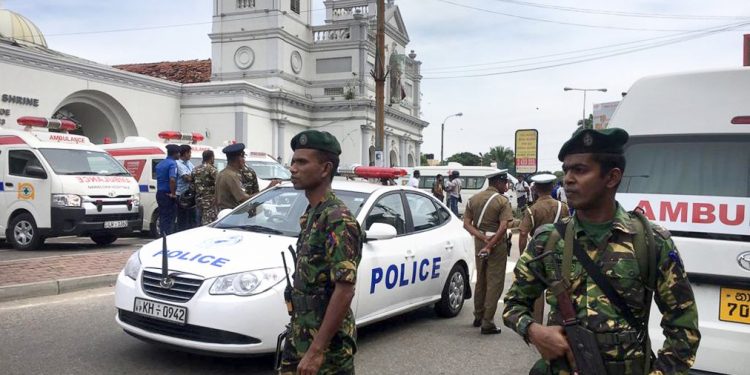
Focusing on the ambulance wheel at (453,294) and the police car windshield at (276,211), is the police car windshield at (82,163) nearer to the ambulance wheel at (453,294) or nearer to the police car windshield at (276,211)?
the police car windshield at (276,211)

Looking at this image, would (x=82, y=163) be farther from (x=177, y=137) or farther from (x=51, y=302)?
(x=51, y=302)

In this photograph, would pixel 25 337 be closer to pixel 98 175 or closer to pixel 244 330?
pixel 244 330

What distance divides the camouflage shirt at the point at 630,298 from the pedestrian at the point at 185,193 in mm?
8420

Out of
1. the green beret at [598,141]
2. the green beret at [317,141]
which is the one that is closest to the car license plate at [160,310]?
the green beret at [317,141]

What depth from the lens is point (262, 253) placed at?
4.81 m

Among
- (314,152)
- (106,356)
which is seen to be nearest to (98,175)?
(106,356)

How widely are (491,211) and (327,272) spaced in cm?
416

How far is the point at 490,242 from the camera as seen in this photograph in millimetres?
6398

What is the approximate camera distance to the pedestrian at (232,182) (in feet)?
26.3

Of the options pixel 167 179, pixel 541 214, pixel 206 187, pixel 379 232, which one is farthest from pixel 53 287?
pixel 541 214

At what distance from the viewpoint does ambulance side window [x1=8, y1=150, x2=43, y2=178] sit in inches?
451

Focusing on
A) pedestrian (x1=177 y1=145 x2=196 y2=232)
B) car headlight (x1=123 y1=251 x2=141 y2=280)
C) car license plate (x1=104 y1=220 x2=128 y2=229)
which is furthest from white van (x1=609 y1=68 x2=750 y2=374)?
car license plate (x1=104 y1=220 x2=128 y2=229)

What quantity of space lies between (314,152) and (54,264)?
Answer: 760 cm

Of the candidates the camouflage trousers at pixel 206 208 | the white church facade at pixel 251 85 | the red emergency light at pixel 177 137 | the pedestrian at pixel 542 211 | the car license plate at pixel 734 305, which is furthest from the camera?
the white church facade at pixel 251 85
